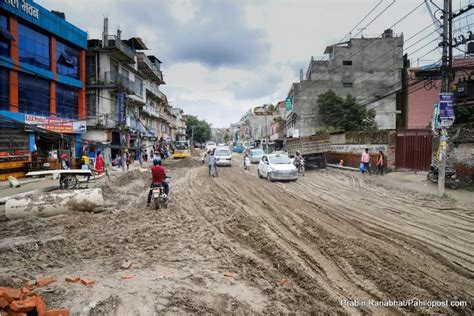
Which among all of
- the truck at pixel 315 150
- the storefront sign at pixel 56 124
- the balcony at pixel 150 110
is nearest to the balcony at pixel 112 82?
the storefront sign at pixel 56 124

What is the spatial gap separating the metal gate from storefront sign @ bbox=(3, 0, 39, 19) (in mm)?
26937

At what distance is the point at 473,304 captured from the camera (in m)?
4.19

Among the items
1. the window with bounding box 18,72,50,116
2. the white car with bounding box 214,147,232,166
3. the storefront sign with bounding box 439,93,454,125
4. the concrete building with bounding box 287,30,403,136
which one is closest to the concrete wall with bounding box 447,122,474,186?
the storefront sign with bounding box 439,93,454,125

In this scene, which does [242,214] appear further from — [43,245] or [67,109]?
[67,109]

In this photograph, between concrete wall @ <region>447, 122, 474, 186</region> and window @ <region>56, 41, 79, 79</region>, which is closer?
concrete wall @ <region>447, 122, 474, 186</region>

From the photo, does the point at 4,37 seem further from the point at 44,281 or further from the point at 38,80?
the point at 44,281

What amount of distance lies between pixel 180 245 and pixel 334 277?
3328mm

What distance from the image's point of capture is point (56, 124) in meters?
23.7

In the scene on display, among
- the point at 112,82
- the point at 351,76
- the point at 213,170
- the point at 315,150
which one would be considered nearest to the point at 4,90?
the point at 112,82

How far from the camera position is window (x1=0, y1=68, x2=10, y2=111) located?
20234 millimetres

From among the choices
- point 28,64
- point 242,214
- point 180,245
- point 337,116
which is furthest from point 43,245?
point 337,116

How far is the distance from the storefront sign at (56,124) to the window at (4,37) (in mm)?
4297

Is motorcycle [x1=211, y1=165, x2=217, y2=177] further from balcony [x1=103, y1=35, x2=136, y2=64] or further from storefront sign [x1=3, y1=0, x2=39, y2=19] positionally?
balcony [x1=103, y1=35, x2=136, y2=64]

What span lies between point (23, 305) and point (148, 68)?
45.3 meters
